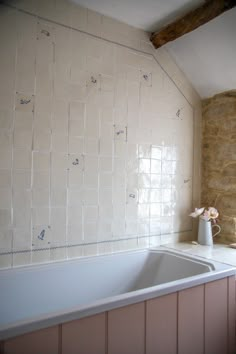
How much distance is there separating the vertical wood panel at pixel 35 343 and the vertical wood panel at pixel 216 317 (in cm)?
92

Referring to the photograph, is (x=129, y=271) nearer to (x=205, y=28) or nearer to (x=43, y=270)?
(x=43, y=270)

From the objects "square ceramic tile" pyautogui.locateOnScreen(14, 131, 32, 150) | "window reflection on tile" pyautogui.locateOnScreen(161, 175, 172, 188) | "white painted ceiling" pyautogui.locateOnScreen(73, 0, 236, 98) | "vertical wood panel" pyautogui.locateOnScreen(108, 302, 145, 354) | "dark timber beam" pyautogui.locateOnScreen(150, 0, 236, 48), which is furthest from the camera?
"window reflection on tile" pyautogui.locateOnScreen(161, 175, 172, 188)

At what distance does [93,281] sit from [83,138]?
1.01 meters

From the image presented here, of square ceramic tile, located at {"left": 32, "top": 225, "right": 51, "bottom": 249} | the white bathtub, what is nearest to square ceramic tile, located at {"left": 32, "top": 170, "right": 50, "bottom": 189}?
square ceramic tile, located at {"left": 32, "top": 225, "right": 51, "bottom": 249}

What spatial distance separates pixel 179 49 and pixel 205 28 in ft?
0.98

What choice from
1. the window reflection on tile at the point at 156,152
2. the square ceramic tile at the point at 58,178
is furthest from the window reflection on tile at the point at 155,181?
the square ceramic tile at the point at 58,178

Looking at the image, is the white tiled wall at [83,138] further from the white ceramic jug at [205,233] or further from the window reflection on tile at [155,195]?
the white ceramic jug at [205,233]

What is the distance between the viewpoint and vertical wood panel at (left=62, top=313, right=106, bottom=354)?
44.4 inches

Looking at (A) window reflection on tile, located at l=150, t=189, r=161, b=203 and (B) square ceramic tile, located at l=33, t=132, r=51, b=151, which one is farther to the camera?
(A) window reflection on tile, located at l=150, t=189, r=161, b=203

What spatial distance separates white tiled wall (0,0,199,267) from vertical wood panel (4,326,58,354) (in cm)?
72

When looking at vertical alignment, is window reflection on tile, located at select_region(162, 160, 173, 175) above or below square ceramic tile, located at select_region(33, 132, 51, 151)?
below

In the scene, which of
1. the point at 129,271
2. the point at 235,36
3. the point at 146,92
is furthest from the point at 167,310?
the point at 235,36

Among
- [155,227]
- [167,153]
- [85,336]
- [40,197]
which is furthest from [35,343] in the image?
[167,153]

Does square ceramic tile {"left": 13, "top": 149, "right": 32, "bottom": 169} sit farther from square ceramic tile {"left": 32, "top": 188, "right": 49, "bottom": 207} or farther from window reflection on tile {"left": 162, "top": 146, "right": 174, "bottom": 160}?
window reflection on tile {"left": 162, "top": 146, "right": 174, "bottom": 160}
